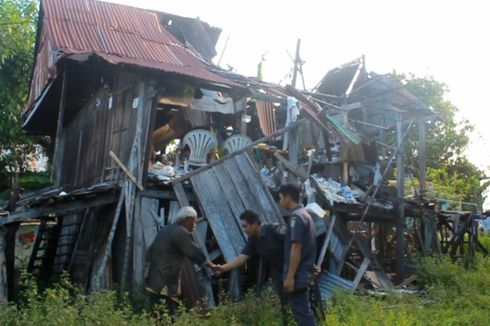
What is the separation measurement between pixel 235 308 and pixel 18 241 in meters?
8.83

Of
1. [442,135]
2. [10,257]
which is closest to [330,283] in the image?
[10,257]

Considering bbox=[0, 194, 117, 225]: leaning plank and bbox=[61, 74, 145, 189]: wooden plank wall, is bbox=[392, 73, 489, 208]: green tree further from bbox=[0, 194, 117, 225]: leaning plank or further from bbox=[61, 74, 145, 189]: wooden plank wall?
bbox=[0, 194, 117, 225]: leaning plank

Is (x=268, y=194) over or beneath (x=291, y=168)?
beneath

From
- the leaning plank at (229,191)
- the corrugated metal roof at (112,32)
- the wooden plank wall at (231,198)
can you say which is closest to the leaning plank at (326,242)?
the wooden plank wall at (231,198)

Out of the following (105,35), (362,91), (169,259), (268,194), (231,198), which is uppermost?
(105,35)

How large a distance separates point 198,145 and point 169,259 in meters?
2.96

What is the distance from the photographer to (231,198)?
8.17m

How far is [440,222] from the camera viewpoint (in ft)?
45.4

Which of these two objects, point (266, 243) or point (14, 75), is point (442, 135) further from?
point (266, 243)

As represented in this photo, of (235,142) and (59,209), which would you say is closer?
(59,209)

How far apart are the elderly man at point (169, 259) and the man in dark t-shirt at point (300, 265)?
153cm

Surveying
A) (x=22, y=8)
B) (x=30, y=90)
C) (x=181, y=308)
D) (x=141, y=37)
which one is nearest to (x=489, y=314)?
(x=181, y=308)

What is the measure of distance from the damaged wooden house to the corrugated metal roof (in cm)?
6

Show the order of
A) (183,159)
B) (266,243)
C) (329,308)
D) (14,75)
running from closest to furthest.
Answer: (266,243) < (329,308) < (183,159) < (14,75)
